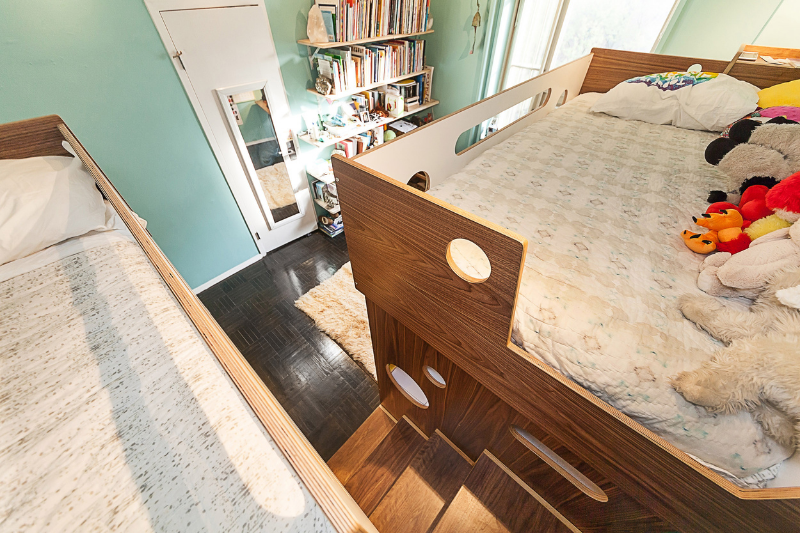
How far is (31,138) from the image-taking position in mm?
1155

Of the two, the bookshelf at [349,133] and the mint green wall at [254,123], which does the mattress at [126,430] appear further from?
the bookshelf at [349,133]

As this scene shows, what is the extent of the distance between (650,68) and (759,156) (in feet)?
5.02

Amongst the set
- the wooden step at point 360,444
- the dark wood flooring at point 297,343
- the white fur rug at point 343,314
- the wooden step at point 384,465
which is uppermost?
the wooden step at point 384,465

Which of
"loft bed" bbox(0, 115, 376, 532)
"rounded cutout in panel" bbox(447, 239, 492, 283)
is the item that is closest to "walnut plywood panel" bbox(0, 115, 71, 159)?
"loft bed" bbox(0, 115, 376, 532)

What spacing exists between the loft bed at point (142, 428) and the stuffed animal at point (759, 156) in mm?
1754

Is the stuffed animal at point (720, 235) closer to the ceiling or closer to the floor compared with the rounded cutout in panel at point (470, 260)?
closer to the ceiling

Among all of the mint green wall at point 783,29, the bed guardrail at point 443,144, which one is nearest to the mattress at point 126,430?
the bed guardrail at point 443,144

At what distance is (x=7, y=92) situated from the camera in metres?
1.27

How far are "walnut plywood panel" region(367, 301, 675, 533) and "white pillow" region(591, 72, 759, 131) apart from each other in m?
2.22

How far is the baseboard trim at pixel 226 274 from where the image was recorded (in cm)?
231

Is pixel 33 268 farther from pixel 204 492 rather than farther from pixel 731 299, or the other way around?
pixel 731 299

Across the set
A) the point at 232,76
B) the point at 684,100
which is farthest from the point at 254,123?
the point at 684,100

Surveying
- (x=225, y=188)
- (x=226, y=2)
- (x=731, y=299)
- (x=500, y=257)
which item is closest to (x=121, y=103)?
(x=225, y=188)

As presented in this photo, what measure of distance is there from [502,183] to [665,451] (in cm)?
103
